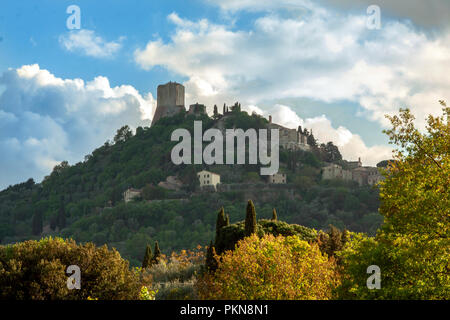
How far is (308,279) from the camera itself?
15.7m

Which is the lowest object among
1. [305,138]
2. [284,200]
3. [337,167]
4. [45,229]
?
[45,229]

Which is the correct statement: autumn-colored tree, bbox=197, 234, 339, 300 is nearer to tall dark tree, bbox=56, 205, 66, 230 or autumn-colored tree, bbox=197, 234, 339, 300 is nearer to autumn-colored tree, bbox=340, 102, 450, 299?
autumn-colored tree, bbox=340, 102, 450, 299

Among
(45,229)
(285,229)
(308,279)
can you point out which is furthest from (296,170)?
(308,279)

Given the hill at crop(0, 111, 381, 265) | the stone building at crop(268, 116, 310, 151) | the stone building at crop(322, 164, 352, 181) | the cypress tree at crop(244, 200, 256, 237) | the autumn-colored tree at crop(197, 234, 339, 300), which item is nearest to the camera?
the autumn-colored tree at crop(197, 234, 339, 300)

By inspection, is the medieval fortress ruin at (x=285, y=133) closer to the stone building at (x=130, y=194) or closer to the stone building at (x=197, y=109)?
the stone building at (x=197, y=109)

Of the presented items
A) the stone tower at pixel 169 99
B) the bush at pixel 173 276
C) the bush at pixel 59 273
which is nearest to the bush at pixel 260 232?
the bush at pixel 173 276

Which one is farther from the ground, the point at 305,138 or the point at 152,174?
the point at 305,138

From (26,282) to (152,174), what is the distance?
118772mm

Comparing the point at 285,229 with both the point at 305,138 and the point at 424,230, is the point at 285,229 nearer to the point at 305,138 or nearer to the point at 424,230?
the point at 424,230

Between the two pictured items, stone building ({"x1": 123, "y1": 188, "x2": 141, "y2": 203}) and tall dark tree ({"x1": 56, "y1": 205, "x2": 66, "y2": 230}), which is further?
stone building ({"x1": 123, "y1": 188, "x2": 141, "y2": 203})

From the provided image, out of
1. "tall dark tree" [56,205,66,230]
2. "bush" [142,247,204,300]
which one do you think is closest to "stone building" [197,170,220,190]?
"tall dark tree" [56,205,66,230]

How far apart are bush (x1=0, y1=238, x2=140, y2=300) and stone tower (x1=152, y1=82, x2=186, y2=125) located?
151 metres

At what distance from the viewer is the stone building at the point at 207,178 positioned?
120438 mm

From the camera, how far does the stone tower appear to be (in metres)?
166
